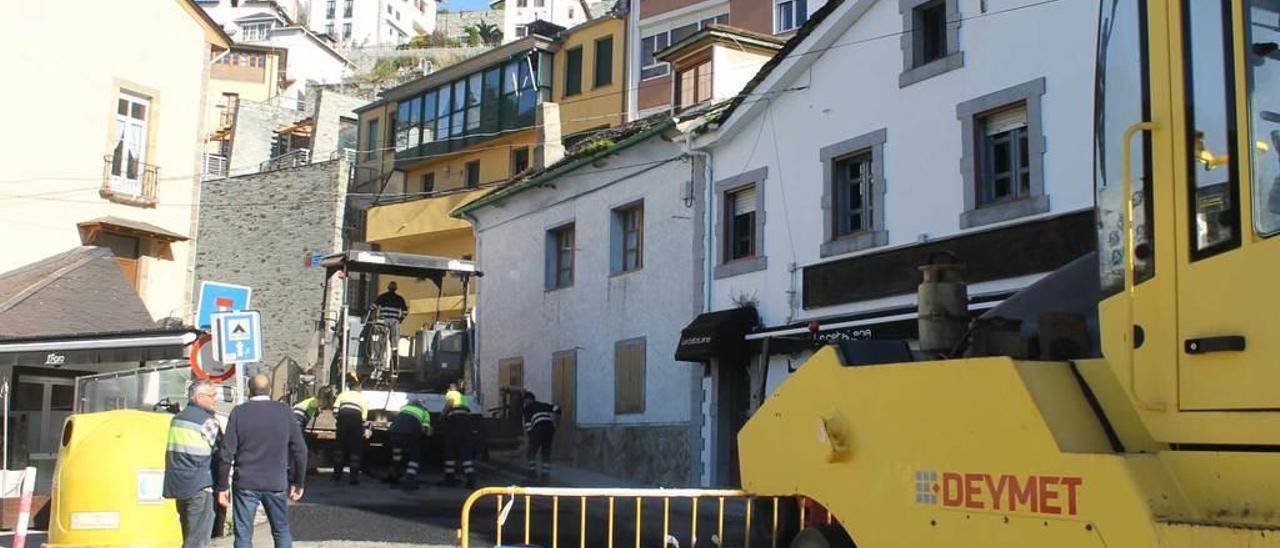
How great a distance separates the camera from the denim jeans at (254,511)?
8828 mm

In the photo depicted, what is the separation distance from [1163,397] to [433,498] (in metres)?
12.9

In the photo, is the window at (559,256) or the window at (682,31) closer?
the window at (559,256)

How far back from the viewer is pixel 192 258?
22.5 m

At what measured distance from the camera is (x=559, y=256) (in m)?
24.7

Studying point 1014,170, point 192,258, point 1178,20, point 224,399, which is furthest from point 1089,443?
point 192,258

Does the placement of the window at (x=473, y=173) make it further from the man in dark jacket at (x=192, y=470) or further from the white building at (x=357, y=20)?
the white building at (x=357, y=20)

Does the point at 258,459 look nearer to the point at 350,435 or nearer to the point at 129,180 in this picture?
the point at 350,435

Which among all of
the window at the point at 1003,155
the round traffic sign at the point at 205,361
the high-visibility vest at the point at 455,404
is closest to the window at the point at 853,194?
the window at the point at 1003,155

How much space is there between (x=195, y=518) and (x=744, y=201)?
11304 mm

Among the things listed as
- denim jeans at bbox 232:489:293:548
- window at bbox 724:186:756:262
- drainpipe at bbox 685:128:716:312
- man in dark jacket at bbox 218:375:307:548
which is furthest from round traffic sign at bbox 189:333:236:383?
window at bbox 724:186:756:262

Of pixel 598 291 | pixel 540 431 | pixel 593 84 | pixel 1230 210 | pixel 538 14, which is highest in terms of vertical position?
pixel 538 14

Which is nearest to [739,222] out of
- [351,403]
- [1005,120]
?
[1005,120]

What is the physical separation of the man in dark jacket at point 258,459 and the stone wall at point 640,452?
10289mm

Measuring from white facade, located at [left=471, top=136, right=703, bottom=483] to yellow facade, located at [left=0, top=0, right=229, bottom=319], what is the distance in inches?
253
